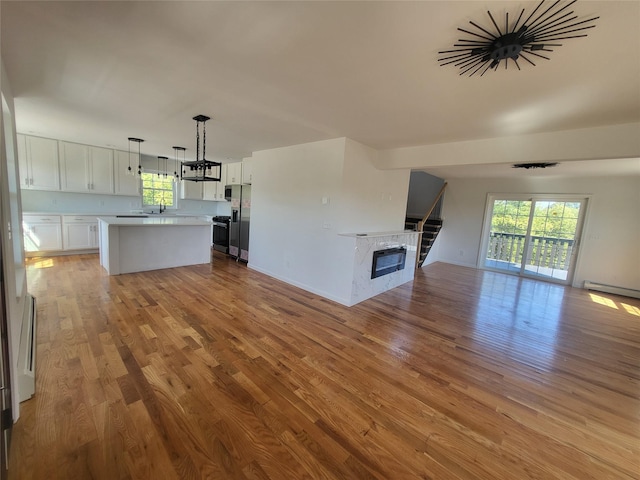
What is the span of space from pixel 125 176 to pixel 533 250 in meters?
10.3

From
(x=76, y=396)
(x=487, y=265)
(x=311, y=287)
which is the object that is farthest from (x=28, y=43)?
(x=487, y=265)

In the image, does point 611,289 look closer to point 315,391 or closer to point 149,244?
point 315,391

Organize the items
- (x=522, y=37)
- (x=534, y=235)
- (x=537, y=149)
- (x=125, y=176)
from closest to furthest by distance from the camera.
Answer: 1. (x=522, y=37)
2. (x=537, y=149)
3. (x=534, y=235)
4. (x=125, y=176)

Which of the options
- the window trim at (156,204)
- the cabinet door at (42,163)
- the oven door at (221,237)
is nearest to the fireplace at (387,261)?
the oven door at (221,237)

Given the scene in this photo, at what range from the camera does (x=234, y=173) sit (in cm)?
658

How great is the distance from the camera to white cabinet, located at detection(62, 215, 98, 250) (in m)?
5.62

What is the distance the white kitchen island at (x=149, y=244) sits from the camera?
4.50m

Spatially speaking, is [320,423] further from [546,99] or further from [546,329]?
[546,329]

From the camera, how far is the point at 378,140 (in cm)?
386

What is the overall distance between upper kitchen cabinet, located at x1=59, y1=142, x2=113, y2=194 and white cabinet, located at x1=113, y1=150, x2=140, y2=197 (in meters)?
0.12

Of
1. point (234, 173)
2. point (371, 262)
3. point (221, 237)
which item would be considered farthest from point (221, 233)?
point (371, 262)

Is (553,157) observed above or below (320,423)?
above

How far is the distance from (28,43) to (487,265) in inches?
341

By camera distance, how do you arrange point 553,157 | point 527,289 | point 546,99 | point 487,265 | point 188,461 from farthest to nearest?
point 487,265
point 527,289
point 553,157
point 546,99
point 188,461
